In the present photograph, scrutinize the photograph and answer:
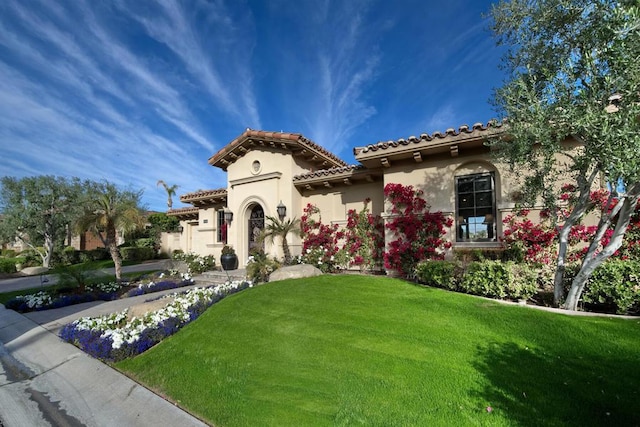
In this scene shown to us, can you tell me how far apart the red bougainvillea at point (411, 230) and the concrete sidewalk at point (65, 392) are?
7.44 m

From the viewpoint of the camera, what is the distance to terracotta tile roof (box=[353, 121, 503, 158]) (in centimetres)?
762

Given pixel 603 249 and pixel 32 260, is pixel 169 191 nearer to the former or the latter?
pixel 32 260

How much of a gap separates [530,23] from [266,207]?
34.6 ft

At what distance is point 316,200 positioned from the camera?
12.5m

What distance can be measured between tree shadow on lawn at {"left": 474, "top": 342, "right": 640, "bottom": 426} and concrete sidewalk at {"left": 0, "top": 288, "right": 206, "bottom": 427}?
3.21 metres

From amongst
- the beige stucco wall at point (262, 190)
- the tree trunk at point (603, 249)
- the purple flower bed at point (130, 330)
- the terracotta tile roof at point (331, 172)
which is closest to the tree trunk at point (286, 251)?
the beige stucco wall at point (262, 190)

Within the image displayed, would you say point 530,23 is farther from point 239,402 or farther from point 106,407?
point 106,407

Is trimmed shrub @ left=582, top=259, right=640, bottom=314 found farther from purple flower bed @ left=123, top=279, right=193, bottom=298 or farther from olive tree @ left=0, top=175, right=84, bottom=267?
olive tree @ left=0, top=175, right=84, bottom=267

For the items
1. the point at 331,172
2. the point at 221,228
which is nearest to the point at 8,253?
the point at 221,228

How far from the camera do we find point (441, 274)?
22.4 feet

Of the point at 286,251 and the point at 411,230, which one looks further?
the point at 286,251

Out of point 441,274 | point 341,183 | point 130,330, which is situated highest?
point 341,183

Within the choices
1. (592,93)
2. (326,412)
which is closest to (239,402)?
(326,412)

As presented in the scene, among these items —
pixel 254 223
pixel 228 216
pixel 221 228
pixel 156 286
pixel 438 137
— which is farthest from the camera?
pixel 221 228
